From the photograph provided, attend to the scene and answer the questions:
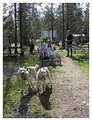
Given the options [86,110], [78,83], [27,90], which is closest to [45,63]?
[78,83]

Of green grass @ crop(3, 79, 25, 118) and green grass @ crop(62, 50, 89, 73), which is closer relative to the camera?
green grass @ crop(3, 79, 25, 118)

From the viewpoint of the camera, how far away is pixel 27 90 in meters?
10.1

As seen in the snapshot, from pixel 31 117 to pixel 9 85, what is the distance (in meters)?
3.82

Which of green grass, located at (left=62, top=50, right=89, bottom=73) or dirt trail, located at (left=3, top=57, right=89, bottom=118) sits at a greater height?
green grass, located at (left=62, top=50, right=89, bottom=73)

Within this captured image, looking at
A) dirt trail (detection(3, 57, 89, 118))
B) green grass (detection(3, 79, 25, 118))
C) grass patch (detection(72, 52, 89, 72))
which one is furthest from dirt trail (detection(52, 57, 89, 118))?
grass patch (detection(72, 52, 89, 72))

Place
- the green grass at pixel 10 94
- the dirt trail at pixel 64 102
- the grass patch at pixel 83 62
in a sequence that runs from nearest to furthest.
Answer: the dirt trail at pixel 64 102, the green grass at pixel 10 94, the grass patch at pixel 83 62

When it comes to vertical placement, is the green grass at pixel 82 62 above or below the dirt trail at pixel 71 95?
above

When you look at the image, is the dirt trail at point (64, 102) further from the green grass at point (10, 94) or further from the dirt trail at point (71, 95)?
the green grass at point (10, 94)

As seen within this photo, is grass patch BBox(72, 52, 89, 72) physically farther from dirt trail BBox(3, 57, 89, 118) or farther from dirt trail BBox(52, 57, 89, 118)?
dirt trail BBox(3, 57, 89, 118)

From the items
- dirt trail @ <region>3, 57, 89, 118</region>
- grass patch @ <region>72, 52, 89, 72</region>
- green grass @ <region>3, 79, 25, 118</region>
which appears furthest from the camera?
grass patch @ <region>72, 52, 89, 72</region>

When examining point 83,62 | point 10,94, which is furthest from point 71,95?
point 83,62

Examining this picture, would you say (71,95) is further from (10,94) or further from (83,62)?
(83,62)

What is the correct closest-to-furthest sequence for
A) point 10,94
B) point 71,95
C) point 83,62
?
point 71,95, point 10,94, point 83,62

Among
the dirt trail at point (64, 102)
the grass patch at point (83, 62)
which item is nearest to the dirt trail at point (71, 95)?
the dirt trail at point (64, 102)
